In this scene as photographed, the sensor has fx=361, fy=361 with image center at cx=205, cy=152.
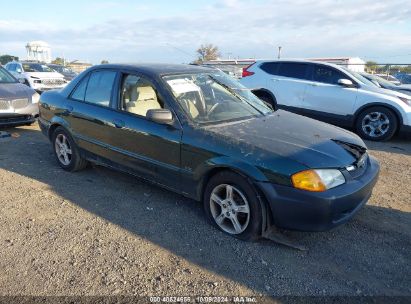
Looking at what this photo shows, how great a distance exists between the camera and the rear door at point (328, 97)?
812 cm

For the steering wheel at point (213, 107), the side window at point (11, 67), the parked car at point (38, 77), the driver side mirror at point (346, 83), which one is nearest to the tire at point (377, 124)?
the driver side mirror at point (346, 83)

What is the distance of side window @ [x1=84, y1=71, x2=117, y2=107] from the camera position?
4559 mm

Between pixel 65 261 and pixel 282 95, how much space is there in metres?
7.01

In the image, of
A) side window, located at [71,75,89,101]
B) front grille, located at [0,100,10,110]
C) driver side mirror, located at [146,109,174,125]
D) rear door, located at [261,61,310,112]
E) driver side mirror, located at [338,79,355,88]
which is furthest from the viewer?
rear door, located at [261,61,310,112]

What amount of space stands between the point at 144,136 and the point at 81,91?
1.57m

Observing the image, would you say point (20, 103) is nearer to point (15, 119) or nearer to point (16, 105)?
point (16, 105)

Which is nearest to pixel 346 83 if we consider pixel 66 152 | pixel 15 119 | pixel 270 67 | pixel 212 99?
pixel 270 67

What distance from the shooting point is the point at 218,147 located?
3.46 m

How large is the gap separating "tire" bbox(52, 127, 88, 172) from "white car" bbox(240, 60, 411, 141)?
213 inches

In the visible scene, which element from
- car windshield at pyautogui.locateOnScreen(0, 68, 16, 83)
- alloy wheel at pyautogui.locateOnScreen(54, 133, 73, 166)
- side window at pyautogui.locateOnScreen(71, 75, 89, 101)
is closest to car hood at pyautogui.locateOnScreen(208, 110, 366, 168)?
side window at pyautogui.locateOnScreen(71, 75, 89, 101)

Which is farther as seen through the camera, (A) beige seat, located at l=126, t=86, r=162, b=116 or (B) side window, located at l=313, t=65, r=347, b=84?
(B) side window, located at l=313, t=65, r=347, b=84

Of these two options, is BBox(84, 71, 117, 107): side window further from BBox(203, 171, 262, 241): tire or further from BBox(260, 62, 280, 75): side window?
BBox(260, 62, 280, 75): side window

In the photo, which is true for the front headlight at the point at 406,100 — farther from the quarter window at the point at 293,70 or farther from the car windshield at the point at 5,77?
the car windshield at the point at 5,77

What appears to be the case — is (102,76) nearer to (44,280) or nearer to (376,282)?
(44,280)
